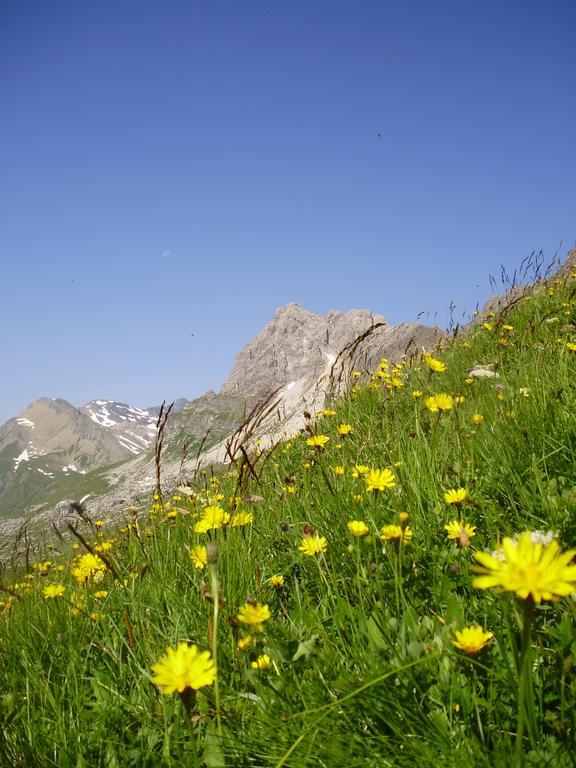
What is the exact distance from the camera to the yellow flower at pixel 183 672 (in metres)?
1.14

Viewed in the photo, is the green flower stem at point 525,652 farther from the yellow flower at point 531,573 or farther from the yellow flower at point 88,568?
the yellow flower at point 88,568

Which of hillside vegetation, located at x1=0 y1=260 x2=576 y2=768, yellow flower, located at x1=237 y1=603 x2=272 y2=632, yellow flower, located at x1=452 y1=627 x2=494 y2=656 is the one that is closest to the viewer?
hillside vegetation, located at x1=0 y1=260 x2=576 y2=768

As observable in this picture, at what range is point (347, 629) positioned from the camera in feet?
6.31

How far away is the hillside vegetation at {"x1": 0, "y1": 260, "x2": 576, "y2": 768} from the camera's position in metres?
1.27

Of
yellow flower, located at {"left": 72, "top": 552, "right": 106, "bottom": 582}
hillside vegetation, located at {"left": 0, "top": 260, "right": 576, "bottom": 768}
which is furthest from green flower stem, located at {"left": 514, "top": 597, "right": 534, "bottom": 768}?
yellow flower, located at {"left": 72, "top": 552, "right": 106, "bottom": 582}

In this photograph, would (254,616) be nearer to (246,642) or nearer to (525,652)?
(246,642)

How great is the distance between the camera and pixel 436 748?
4.32 ft

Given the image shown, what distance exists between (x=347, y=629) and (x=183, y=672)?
941 millimetres

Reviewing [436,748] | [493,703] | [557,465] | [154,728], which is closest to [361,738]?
[436,748]

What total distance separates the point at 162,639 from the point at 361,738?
44.3 inches

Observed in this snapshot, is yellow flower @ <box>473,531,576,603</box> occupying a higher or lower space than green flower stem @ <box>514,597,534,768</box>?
higher

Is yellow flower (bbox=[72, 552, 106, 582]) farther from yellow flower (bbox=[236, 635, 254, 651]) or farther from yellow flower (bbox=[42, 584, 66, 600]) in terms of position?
yellow flower (bbox=[236, 635, 254, 651])

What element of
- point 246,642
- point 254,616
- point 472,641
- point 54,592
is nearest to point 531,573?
point 472,641

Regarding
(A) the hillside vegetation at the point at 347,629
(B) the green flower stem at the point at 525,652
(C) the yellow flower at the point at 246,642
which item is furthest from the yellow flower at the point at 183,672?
(B) the green flower stem at the point at 525,652
